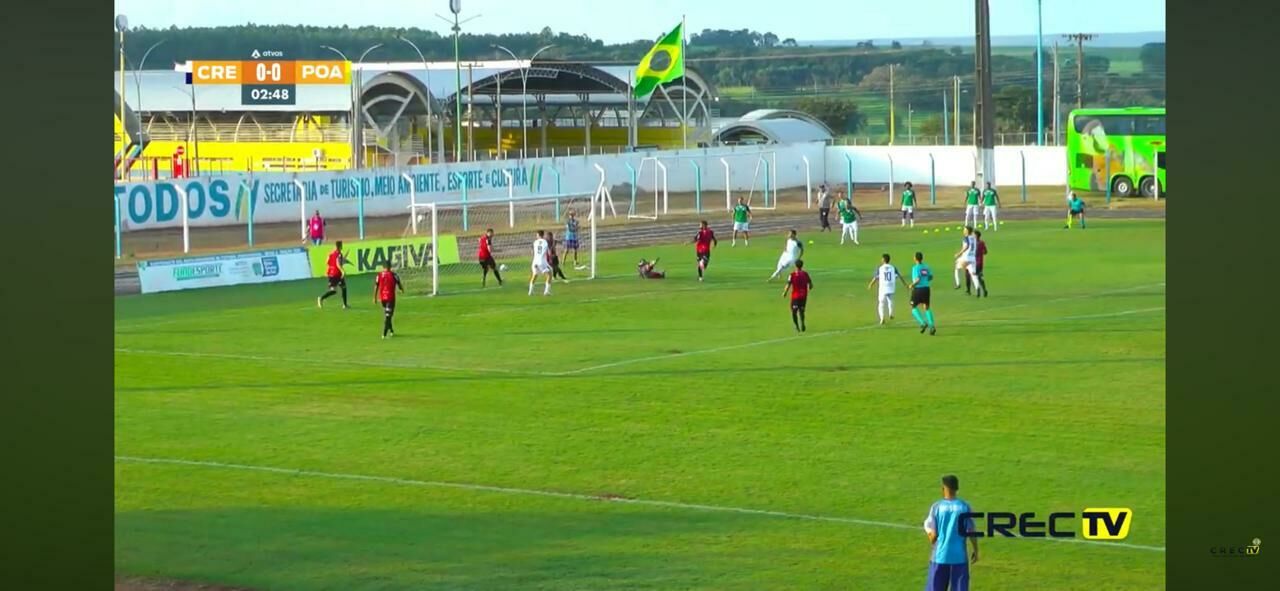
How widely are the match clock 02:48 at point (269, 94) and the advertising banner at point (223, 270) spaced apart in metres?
48.7

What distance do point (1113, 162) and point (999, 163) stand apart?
1169 centimetres

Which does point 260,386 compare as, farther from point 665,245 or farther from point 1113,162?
point 1113,162

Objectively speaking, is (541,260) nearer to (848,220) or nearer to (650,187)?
(848,220)

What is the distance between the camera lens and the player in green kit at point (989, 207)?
63188 millimetres

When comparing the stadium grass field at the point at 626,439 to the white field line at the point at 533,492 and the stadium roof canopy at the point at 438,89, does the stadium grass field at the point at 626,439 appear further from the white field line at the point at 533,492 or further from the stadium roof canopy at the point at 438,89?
the stadium roof canopy at the point at 438,89

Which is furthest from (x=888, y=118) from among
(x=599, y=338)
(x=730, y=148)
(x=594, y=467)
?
(x=594, y=467)

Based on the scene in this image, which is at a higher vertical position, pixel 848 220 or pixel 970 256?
pixel 848 220

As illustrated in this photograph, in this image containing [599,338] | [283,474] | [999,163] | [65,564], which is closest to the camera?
[65,564]

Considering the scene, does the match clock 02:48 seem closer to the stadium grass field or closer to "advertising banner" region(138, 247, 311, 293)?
"advertising banner" region(138, 247, 311, 293)

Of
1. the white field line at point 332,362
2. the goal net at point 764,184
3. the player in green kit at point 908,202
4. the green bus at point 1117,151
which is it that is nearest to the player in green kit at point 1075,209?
the player in green kit at point 908,202

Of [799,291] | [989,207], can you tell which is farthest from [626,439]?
[989,207]

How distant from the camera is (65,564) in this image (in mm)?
14016

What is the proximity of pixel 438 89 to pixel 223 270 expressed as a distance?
48420 mm

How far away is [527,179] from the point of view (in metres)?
72.3
